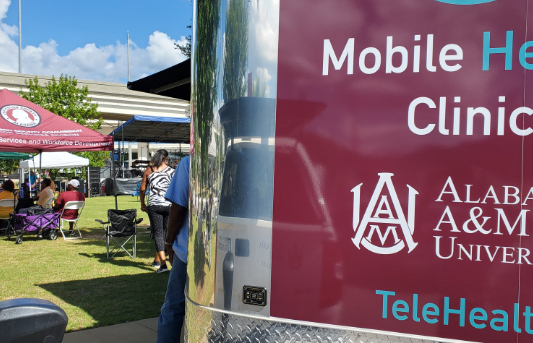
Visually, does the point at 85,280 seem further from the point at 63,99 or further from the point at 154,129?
the point at 63,99

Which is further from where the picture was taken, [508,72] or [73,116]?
[73,116]

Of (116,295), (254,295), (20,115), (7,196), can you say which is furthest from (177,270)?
(7,196)

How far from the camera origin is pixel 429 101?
5.17ft

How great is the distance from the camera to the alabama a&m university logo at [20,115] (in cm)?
870

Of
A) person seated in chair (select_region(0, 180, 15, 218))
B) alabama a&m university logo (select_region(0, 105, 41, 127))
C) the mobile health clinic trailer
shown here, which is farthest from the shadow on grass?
person seated in chair (select_region(0, 180, 15, 218))

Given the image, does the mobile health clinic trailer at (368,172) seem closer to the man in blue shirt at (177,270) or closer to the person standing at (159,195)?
the man in blue shirt at (177,270)

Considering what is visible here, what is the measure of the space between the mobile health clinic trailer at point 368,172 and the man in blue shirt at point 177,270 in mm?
1215

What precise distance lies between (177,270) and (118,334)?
75.0 inches

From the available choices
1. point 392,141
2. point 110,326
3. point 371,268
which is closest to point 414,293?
point 371,268

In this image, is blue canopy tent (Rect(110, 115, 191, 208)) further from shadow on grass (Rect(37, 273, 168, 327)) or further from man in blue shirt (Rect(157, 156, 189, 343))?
man in blue shirt (Rect(157, 156, 189, 343))

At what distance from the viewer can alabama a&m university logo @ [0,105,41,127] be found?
343 inches

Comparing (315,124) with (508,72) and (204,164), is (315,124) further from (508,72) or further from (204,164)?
(508,72)

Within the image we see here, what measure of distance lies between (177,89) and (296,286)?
5399 mm

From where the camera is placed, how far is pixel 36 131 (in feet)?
29.3
